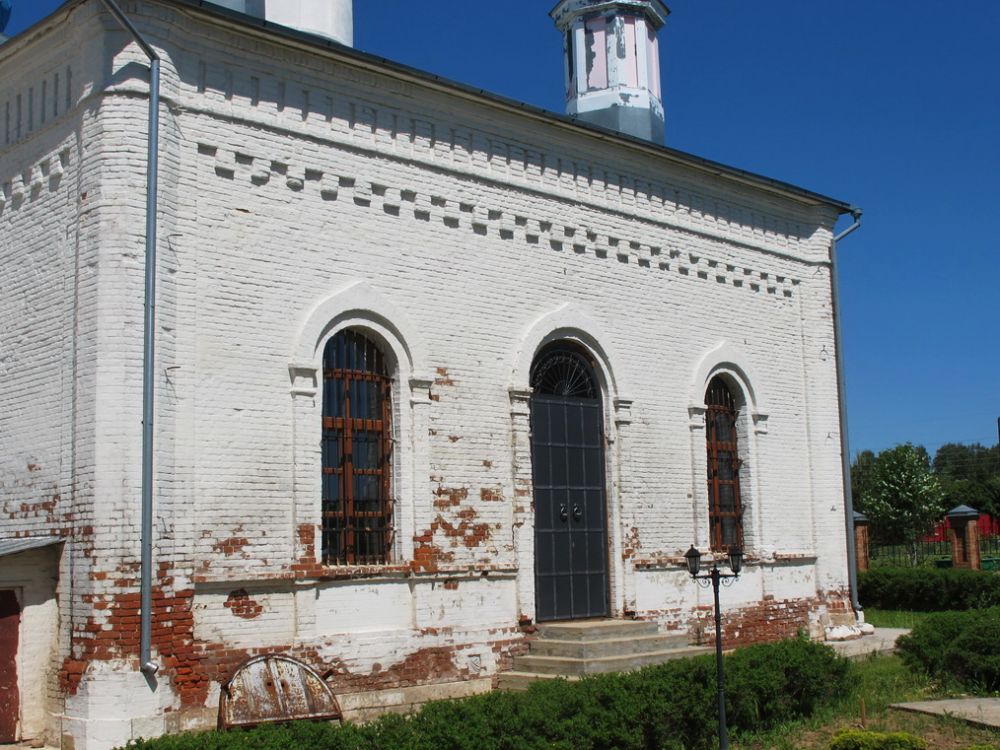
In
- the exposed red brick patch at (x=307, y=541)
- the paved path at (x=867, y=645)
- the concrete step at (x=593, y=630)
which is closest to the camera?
the exposed red brick patch at (x=307, y=541)

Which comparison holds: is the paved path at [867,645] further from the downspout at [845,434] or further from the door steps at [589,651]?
the door steps at [589,651]

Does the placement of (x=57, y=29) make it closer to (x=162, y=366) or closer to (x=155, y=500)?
(x=162, y=366)

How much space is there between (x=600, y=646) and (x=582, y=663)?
0.43 metres

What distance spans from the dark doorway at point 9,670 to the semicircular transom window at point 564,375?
6.21 metres

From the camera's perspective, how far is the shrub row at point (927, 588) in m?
21.8

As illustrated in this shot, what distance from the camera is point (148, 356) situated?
9906 millimetres

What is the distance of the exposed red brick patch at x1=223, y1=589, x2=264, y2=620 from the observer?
10344 mm

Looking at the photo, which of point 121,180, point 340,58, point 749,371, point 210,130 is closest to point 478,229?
point 340,58

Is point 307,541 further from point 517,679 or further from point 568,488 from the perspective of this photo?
point 568,488

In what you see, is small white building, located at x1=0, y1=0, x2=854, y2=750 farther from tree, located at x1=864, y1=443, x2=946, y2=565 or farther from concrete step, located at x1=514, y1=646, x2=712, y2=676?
tree, located at x1=864, y1=443, x2=946, y2=565

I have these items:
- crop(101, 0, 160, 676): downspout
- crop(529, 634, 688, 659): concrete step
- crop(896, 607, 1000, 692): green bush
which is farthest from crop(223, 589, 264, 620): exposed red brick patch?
crop(896, 607, 1000, 692): green bush

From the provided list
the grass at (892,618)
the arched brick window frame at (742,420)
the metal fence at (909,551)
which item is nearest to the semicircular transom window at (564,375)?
the arched brick window frame at (742,420)

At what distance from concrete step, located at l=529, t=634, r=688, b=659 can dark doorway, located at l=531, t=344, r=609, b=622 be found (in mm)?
609

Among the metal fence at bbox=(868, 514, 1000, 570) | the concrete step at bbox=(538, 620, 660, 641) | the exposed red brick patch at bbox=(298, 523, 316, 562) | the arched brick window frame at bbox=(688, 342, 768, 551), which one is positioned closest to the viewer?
the exposed red brick patch at bbox=(298, 523, 316, 562)
